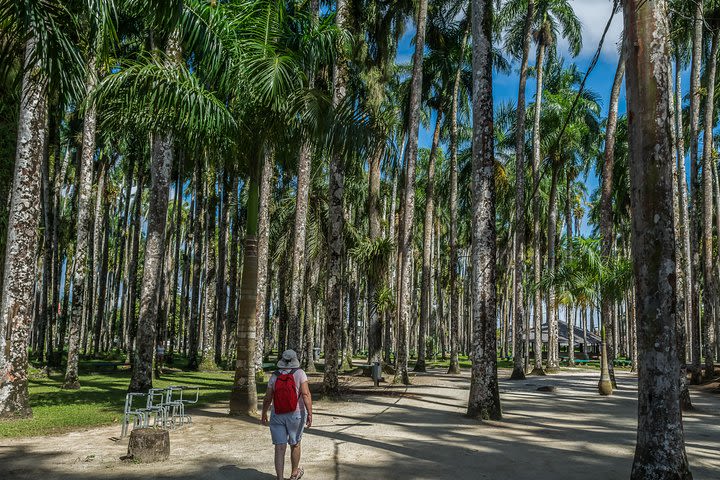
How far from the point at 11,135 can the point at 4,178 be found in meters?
2.27

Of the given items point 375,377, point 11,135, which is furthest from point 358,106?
point 11,135

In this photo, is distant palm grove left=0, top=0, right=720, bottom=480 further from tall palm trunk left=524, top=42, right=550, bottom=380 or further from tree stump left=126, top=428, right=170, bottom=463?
tree stump left=126, top=428, right=170, bottom=463

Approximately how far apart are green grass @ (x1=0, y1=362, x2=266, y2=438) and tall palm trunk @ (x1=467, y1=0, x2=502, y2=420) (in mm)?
6940

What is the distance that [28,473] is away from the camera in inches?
281

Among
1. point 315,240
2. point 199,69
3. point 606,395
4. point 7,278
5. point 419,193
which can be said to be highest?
point 419,193

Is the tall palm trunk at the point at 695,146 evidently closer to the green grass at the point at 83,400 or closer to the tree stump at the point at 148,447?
the green grass at the point at 83,400

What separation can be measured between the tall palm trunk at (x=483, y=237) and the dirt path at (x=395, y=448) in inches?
24.9

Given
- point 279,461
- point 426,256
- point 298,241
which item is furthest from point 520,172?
point 279,461

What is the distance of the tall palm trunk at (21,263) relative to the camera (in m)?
11.0

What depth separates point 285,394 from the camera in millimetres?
6676

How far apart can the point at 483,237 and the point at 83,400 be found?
1078 cm

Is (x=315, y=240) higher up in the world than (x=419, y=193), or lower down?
lower down

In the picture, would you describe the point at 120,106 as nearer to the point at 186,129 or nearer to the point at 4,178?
the point at 186,129

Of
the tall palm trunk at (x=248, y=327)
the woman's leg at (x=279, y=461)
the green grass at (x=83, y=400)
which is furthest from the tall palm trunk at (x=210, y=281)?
the woman's leg at (x=279, y=461)
